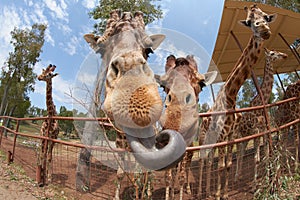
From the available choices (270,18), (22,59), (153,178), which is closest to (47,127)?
(153,178)

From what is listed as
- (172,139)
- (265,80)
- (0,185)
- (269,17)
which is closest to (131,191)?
(172,139)

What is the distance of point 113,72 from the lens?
182 cm

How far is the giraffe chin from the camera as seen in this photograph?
133 cm

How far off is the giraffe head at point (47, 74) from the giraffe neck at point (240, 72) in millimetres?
4130

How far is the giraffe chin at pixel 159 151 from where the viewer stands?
133 cm

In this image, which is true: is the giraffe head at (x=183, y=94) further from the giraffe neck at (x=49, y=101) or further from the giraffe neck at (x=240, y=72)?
the giraffe neck at (x=49, y=101)

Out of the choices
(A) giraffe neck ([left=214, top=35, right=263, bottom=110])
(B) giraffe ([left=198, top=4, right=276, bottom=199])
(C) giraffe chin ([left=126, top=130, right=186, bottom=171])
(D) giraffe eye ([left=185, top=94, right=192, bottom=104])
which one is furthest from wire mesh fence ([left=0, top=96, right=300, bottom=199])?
(C) giraffe chin ([left=126, top=130, right=186, bottom=171])

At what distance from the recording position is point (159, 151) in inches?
52.7

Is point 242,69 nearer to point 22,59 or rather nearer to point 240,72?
point 240,72

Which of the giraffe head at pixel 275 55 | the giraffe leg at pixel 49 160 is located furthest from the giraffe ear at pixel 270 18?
the giraffe leg at pixel 49 160

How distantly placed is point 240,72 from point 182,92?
46.2 inches

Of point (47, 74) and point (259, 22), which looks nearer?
point (259, 22)

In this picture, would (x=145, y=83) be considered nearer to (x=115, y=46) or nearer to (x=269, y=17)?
(x=115, y=46)

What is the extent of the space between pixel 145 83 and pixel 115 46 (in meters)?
0.83
